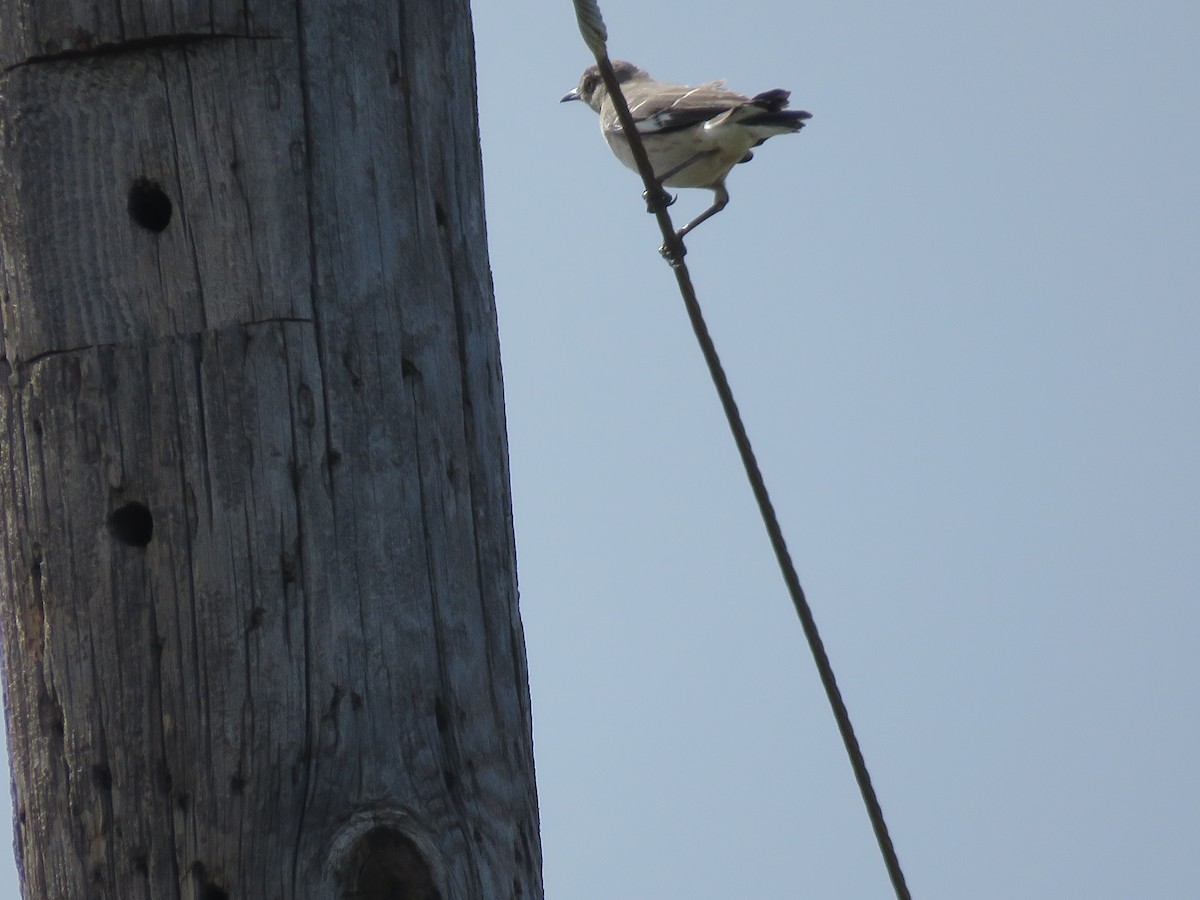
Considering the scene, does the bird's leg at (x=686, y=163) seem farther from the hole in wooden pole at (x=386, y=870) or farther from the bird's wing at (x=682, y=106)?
the hole in wooden pole at (x=386, y=870)

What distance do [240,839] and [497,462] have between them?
2.22ft

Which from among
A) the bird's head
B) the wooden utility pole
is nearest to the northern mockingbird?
the bird's head

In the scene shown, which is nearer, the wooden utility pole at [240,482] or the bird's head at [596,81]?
the wooden utility pole at [240,482]

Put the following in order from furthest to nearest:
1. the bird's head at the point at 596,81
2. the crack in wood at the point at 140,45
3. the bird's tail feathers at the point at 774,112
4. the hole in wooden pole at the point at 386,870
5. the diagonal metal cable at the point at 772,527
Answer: the bird's head at the point at 596,81, the bird's tail feathers at the point at 774,112, the diagonal metal cable at the point at 772,527, the crack in wood at the point at 140,45, the hole in wooden pole at the point at 386,870

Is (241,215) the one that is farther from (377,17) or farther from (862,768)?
(862,768)

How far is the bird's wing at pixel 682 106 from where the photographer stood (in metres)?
8.94

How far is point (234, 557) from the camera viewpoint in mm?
2125

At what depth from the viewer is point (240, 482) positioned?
7.02 feet

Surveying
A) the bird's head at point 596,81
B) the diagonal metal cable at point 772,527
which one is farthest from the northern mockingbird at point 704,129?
the diagonal metal cable at point 772,527

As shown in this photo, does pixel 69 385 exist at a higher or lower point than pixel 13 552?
higher

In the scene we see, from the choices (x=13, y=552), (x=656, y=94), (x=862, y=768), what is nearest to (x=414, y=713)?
(x=13, y=552)

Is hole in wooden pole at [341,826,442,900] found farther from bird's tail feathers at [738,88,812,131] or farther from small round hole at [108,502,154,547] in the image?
bird's tail feathers at [738,88,812,131]

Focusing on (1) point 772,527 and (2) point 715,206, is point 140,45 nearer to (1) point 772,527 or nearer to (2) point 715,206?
(1) point 772,527

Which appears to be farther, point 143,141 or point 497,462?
point 497,462
